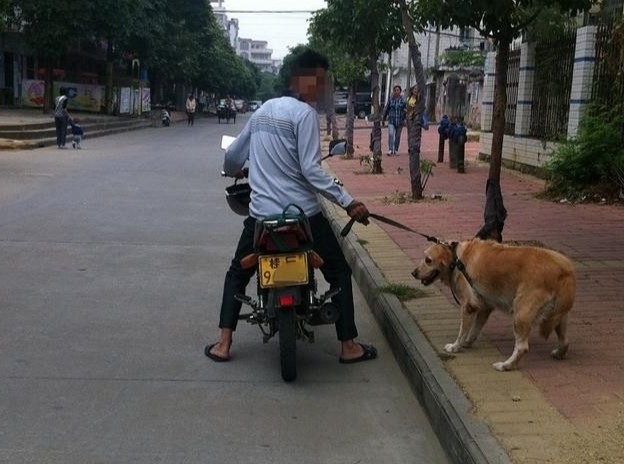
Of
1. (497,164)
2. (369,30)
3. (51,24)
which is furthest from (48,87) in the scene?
(497,164)

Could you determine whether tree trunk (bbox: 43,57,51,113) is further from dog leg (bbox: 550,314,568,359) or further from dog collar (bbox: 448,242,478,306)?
dog leg (bbox: 550,314,568,359)

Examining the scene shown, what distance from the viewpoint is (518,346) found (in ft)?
14.3

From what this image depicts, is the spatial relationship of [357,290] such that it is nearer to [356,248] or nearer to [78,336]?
[356,248]

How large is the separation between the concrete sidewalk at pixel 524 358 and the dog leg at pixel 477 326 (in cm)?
7

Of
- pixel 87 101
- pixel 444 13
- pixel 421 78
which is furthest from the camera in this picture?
pixel 87 101

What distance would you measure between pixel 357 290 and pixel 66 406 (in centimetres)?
348

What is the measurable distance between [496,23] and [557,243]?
7.93 feet

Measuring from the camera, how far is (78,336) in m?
5.50

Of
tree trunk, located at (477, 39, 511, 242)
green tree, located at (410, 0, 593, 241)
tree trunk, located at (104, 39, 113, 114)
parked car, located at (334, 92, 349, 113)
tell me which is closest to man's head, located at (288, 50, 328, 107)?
green tree, located at (410, 0, 593, 241)

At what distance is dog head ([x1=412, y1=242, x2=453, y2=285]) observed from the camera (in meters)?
4.70

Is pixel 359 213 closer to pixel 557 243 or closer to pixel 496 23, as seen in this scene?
pixel 496 23

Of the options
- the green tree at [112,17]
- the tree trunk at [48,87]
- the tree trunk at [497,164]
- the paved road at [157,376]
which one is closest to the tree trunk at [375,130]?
the paved road at [157,376]

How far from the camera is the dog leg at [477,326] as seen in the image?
4.72 metres

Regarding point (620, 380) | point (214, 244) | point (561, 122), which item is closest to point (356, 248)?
point (214, 244)
